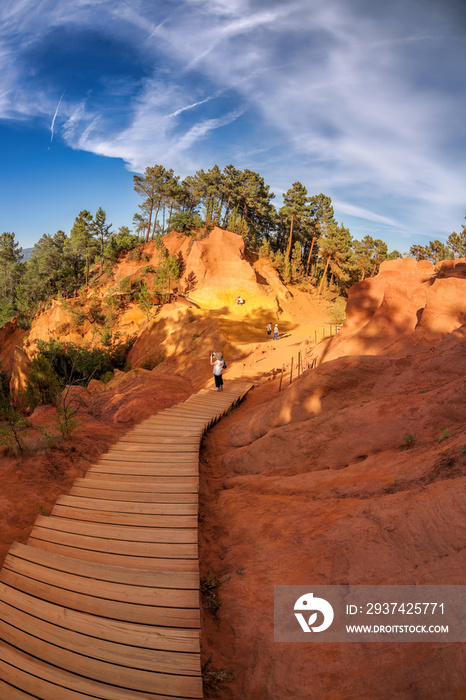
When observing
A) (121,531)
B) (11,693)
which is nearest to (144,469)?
(121,531)

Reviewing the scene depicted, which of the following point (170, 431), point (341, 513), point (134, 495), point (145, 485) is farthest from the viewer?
point (170, 431)

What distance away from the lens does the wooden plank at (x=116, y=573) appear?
12.2ft

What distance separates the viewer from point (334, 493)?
15.9 feet

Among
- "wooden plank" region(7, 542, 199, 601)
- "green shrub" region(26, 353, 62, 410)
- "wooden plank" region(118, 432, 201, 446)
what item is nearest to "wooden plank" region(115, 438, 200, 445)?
"wooden plank" region(118, 432, 201, 446)

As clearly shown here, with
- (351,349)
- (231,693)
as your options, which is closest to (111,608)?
(231,693)

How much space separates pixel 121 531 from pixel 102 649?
166cm

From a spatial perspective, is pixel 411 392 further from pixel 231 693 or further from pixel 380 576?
pixel 231 693

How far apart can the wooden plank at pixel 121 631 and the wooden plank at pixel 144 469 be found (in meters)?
2.81

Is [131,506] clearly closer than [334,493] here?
No

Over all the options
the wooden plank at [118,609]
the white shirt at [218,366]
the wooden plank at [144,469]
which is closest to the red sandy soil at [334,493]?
the wooden plank at [118,609]

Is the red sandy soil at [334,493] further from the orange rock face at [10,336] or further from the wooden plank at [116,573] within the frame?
the orange rock face at [10,336]

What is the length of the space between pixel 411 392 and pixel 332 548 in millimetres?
4259

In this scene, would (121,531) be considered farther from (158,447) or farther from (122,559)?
(158,447)

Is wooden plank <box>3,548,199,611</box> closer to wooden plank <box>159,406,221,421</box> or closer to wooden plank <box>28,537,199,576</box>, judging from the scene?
wooden plank <box>28,537,199,576</box>
